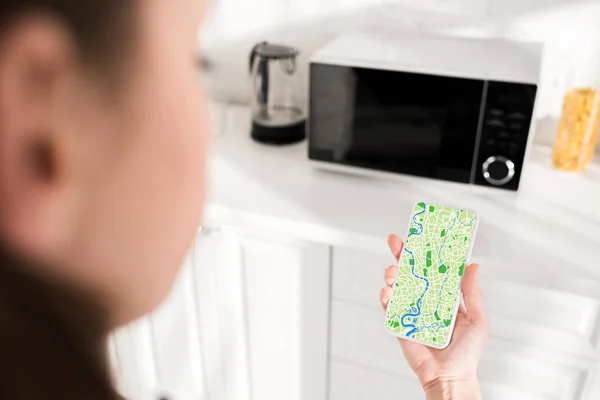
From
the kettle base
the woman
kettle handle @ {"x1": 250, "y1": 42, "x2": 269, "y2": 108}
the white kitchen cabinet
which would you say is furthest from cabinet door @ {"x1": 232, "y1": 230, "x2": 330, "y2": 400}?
the woman

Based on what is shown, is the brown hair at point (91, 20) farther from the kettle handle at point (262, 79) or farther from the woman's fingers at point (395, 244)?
the kettle handle at point (262, 79)

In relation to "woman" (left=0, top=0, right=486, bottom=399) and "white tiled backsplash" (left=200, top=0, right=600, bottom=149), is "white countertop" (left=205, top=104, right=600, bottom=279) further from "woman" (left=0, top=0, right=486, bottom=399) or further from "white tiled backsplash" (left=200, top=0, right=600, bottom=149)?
"woman" (left=0, top=0, right=486, bottom=399)

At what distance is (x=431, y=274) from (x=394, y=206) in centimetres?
21

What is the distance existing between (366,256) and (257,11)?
0.70 m

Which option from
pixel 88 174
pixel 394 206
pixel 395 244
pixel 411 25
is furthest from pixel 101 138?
pixel 411 25

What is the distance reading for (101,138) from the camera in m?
0.23

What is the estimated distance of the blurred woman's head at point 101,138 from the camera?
8.3 inches

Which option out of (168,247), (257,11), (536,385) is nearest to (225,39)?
(257,11)

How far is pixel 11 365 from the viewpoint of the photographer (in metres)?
0.24

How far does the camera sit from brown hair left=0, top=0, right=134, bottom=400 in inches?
8.6

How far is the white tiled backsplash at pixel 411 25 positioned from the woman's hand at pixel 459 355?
0.56m

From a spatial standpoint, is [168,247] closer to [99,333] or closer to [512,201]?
[99,333]

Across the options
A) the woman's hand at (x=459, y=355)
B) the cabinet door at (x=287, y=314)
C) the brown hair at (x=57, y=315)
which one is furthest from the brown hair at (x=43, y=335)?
the cabinet door at (x=287, y=314)

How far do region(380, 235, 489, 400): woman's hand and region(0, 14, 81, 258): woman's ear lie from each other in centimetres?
70
